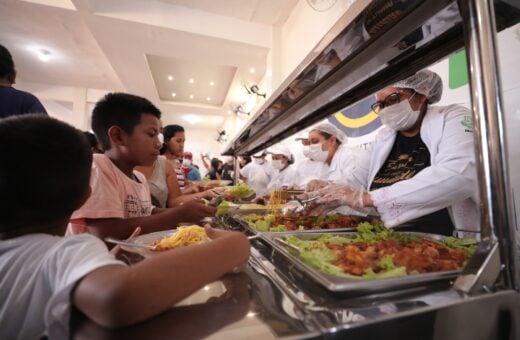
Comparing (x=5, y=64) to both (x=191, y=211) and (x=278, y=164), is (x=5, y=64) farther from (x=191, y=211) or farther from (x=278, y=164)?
(x=278, y=164)

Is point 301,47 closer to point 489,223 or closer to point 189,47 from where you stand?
point 189,47

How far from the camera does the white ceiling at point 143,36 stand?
3.54 metres

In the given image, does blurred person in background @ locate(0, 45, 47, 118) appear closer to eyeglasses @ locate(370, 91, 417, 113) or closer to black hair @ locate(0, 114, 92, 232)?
black hair @ locate(0, 114, 92, 232)

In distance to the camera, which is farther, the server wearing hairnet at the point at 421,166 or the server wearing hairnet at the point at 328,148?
the server wearing hairnet at the point at 328,148

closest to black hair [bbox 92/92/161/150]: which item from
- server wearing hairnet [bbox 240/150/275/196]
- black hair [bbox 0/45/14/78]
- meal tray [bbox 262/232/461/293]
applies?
meal tray [bbox 262/232/461/293]

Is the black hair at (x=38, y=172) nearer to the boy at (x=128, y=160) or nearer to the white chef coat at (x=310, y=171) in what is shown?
the boy at (x=128, y=160)

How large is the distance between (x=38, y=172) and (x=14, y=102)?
1811 mm

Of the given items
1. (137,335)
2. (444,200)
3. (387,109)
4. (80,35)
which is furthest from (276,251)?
(80,35)

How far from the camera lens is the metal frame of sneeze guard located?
0.50m

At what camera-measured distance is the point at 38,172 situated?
1.77 ft

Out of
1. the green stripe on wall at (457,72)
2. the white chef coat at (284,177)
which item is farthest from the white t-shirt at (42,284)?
the white chef coat at (284,177)

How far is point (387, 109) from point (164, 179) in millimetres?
1713

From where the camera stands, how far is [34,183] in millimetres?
541

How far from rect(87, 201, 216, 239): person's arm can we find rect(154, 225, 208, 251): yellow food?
27cm
